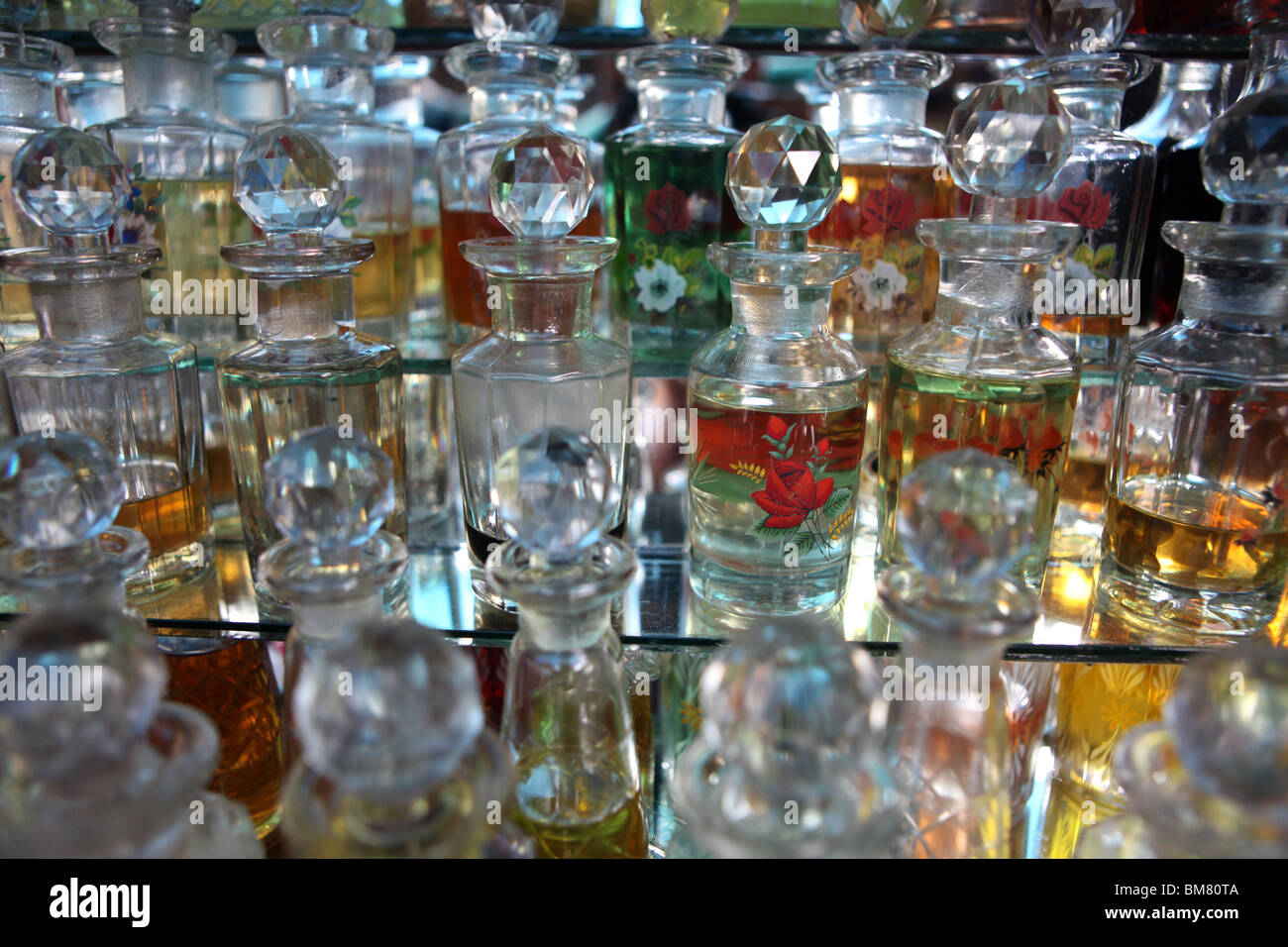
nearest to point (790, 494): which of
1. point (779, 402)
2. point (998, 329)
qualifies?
point (779, 402)

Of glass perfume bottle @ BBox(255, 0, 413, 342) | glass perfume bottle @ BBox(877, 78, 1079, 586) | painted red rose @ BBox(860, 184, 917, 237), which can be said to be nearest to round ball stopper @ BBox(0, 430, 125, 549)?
glass perfume bottle @ BBox(255, 0, 413, 342)

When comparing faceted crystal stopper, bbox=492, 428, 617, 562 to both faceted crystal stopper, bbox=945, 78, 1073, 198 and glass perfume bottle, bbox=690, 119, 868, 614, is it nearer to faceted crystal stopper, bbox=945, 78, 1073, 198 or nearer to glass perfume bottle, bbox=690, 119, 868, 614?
glass perfume bottle, bbox=690, 119, 868, 614

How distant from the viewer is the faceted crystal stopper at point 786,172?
2.18 feet

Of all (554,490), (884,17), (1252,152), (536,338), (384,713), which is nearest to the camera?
(384,713)

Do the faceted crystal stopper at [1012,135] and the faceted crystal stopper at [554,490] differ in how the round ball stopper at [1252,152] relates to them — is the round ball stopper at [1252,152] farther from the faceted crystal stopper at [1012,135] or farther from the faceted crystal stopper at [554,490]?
the faceted crystal stopper at [554,490]

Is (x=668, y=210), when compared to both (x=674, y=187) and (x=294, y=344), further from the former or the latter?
(x=294, y=344)

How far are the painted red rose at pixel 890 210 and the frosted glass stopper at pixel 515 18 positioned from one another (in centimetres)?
35

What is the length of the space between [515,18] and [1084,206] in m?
0.56

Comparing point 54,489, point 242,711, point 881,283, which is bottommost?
point 242,711

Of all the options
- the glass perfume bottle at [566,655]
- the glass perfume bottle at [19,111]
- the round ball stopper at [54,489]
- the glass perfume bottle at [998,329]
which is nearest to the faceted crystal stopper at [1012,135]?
the glass perfume bottle at [998,329]

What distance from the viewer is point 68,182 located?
667 millimetres
